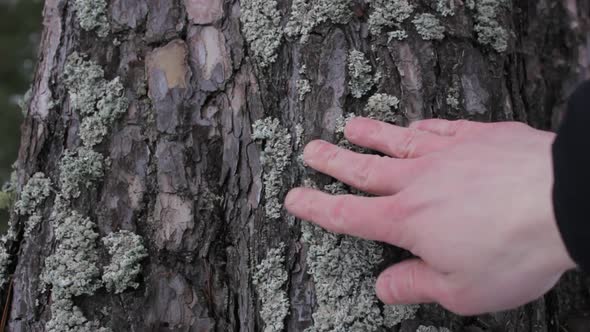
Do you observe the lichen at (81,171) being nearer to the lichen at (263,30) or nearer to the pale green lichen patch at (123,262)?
the pale green lichen patch at (123,262)

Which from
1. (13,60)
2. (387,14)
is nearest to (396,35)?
(387,14)

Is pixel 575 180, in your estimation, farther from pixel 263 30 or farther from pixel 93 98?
pixel 93 98

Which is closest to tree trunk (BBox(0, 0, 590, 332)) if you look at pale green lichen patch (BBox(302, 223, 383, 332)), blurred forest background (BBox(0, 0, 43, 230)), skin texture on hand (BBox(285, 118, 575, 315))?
pale green lichen patch (BBox(302, 223, 383, 332))

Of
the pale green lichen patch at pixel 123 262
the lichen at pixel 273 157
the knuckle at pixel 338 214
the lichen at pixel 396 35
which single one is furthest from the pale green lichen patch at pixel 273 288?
the lichen at pixel 396 35

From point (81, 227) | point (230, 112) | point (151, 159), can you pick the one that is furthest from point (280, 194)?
point (81, 227)

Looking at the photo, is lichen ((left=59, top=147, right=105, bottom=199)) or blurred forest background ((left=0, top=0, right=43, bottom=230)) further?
blurred forest background ((left=0, top=0, right=43, bottom=230))

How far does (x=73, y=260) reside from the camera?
5.76 ft

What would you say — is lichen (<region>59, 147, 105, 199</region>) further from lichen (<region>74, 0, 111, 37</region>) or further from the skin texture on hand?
the skin texture on hand

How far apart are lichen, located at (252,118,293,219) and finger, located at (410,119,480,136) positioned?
358mm

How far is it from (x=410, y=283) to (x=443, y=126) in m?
0.44

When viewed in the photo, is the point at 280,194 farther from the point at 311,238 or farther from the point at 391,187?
the point at 391,187

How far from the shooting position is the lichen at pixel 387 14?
5.67ft

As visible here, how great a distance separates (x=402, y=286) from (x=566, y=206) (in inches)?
17.6

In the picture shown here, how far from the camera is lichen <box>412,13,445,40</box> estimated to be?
5.71 feet
